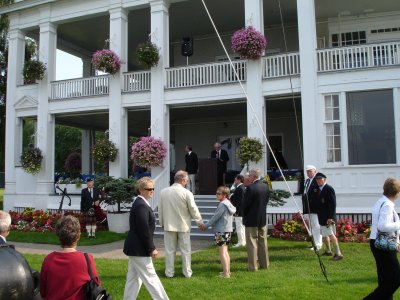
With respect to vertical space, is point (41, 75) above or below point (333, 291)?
above

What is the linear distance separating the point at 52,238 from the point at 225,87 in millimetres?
7547

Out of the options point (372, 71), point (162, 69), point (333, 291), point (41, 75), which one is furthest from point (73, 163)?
point (333, 291)

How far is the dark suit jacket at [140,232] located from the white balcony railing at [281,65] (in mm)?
9694

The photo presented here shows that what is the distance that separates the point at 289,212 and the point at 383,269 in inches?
329

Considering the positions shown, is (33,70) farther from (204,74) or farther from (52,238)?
(52,238)

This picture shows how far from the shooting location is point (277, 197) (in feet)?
41.5

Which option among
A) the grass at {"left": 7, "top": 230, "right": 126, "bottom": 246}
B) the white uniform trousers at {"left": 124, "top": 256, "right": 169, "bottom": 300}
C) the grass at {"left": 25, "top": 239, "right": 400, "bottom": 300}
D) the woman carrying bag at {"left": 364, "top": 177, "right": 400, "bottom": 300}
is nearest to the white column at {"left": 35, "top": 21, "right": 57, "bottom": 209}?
the grass at {"left": 7, "top": 230, "right": 126, "bottom": 246}

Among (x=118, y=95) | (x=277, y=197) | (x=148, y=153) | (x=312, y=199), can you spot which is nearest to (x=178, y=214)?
(x=312, y=199)

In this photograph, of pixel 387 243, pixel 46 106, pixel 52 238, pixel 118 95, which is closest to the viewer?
pixel 387 243

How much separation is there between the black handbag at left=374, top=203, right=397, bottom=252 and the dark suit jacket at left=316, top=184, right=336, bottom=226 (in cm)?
373

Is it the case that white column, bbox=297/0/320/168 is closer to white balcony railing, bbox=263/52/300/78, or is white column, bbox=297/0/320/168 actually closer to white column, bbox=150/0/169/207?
white balcony railing, bbox=263/52/300/78

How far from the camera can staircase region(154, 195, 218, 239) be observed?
1279 centimetres

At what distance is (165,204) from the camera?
7.70 meters

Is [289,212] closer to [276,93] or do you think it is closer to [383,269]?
[276,93]
